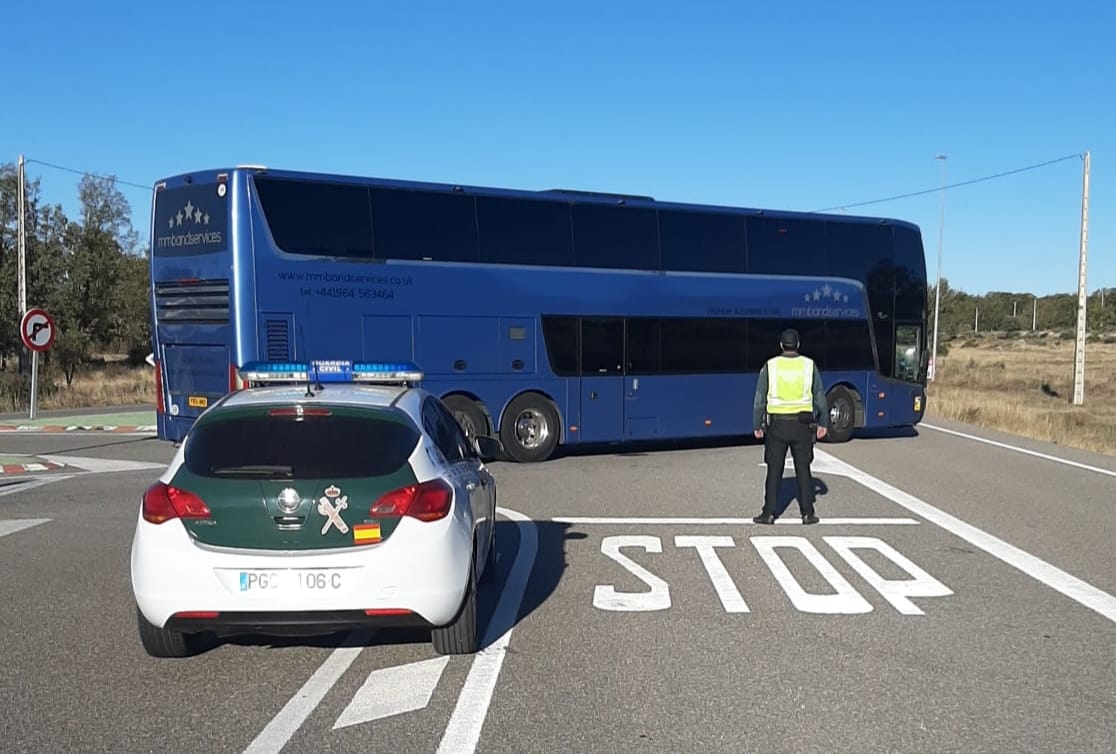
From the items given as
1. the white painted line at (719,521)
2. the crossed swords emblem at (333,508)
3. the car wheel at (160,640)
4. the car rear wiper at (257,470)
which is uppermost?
the car rear wiper at (257,470)

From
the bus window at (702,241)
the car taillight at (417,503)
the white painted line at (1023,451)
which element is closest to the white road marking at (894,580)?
the car taillight at (417,503)

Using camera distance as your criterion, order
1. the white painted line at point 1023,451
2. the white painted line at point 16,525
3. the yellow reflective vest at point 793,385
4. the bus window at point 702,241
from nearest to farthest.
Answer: the white painted line at point 16,525 < the yellow reflective vest at point 793,385 < the white painted line at point 1023,451 < the bus window at point 702,241

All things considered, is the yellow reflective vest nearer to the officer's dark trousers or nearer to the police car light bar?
the officer's dark trousers

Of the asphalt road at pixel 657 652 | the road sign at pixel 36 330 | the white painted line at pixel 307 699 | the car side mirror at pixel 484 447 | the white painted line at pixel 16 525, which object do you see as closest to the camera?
the white painted line at pixel 307 699

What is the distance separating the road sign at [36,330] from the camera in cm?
2133

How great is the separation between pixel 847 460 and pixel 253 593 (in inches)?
517

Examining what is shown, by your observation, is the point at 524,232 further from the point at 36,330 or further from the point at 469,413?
the point at 36,330

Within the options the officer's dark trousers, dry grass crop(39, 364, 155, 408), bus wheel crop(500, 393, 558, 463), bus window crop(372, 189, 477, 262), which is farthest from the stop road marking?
dry grass crop(39, 364, 155, 408)

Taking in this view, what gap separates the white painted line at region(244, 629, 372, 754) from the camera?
4762mm

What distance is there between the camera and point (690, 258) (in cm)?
1853

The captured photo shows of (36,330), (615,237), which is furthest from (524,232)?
(36,330)

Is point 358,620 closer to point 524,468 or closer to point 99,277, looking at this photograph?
point 524,468

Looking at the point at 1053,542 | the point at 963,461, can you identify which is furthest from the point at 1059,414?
the point at 1053,542

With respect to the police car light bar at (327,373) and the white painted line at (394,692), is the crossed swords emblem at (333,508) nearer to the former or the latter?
the white painted line at (394,692)
